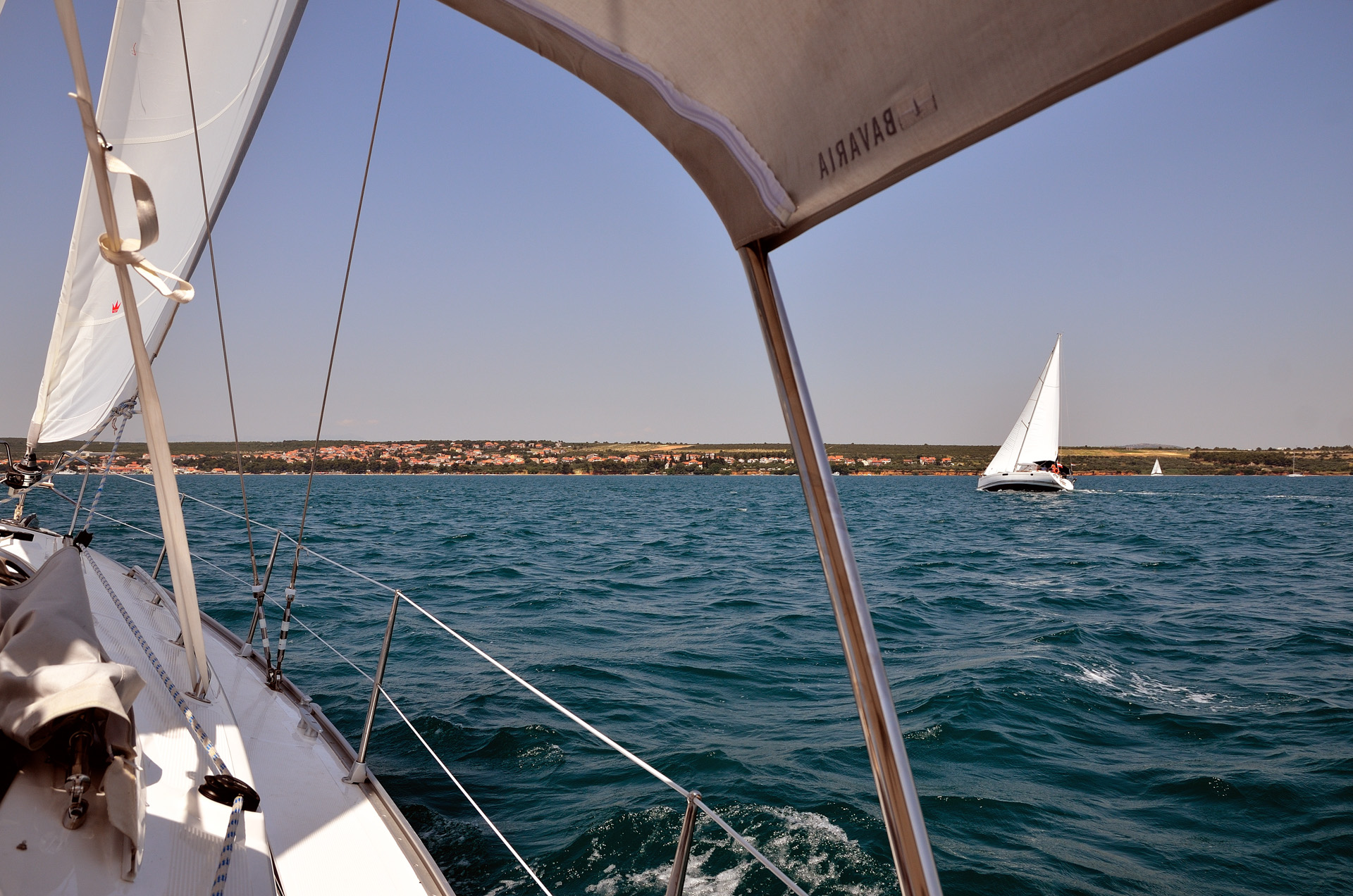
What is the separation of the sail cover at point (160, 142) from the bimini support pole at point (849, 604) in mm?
2275

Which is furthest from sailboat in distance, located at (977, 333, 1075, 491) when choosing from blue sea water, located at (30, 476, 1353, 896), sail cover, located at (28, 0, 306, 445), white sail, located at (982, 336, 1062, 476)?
sail cover, located at (28, 0, 306, 445)

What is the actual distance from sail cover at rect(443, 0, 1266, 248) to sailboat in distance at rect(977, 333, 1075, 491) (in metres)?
29.6

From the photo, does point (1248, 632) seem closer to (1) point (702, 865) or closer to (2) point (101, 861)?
(1) point (702, 865)

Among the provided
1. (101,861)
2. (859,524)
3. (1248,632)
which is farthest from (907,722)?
(859,524)

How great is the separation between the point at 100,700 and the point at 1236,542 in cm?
1780

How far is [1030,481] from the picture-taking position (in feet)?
93.8

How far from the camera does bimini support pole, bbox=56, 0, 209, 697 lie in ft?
5.01

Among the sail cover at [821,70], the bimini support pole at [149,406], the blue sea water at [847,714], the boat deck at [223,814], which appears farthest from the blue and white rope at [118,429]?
the sail cover at [821,70]

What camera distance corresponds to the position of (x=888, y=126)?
2.23 ft

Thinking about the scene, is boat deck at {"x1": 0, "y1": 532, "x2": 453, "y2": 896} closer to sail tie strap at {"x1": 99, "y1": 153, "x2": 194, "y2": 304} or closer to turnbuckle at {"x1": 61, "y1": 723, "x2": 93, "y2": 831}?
turnbuckle at {"x1": 61, "y1": 723, "x2": 93, "y2": 831}

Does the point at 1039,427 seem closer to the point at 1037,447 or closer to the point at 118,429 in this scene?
the point at 1037,447

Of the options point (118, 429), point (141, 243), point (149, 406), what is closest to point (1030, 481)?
point (118, 429)

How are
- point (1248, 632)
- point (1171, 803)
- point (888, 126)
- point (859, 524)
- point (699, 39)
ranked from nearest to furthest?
point (888, 126)
point (699, 39)
point (1171, 803)
point (1248, 632)
point (859, 524)

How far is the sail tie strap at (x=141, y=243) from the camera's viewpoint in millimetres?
1503
